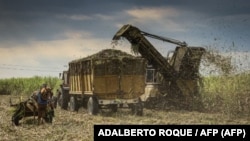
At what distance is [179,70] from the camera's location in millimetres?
23234

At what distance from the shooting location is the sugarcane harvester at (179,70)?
894 inches

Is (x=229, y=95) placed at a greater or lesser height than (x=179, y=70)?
lesser

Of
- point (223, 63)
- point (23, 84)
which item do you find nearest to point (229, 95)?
point (223, 63)

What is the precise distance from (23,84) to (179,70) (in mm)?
31922

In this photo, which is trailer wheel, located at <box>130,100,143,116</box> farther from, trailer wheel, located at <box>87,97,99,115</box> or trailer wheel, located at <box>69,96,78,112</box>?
trailer wheel, located at <box>69,96,78,112</box>

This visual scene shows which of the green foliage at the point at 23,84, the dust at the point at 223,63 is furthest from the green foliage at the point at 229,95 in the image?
the green foliage at the point at 23,84

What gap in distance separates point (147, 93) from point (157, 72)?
1323 millimetres

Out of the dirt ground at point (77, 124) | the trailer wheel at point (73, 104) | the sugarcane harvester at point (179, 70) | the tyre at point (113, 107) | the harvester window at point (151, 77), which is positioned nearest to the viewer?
the dirt ground at point (77, 124)

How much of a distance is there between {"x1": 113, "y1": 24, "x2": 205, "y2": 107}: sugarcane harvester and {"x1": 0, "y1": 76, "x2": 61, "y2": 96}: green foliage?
2771 centimetres

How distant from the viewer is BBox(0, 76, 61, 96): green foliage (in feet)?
164

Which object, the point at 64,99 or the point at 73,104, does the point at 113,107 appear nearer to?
the point at 73,104

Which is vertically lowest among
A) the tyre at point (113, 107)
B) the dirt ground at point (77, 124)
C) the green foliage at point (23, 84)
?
the dirt ground at point (77, 124)

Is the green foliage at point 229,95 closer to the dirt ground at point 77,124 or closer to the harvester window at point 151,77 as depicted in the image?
the dirt ground at point 77,124

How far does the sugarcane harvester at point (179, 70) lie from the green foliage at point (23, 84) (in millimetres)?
27714
